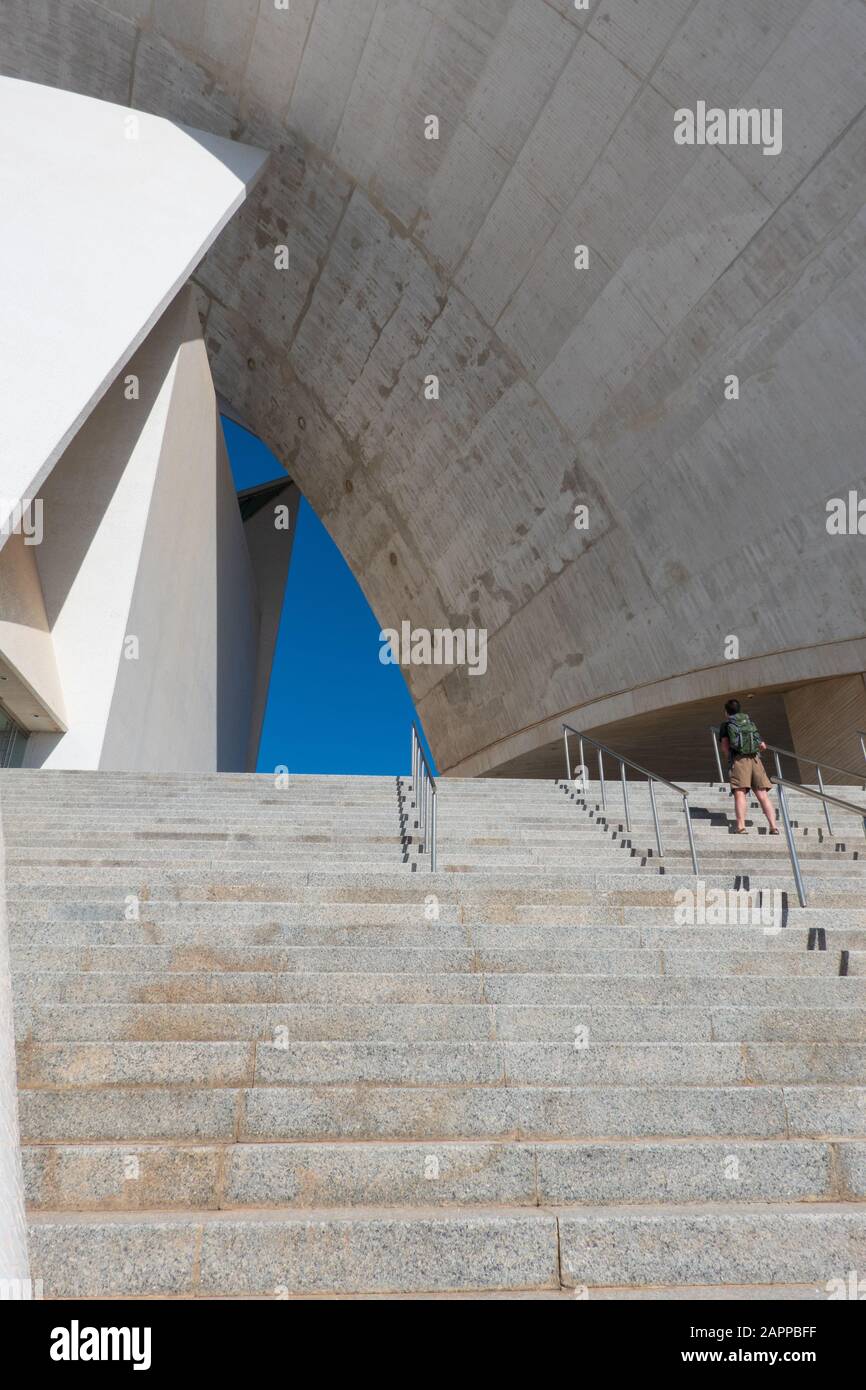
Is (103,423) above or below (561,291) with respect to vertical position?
below

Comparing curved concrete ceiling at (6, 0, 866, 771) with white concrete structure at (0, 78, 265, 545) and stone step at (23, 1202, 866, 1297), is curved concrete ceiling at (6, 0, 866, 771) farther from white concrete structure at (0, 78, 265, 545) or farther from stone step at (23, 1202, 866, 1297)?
stone step at (23, 1202, 866, 1297)

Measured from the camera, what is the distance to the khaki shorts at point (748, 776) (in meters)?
7.23

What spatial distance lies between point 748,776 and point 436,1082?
16.2ft

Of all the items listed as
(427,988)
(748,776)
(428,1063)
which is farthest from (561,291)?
(428,1063)

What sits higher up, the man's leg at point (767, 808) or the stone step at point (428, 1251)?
the man's leg at point (767, 808)

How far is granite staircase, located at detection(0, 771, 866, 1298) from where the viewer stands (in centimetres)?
223

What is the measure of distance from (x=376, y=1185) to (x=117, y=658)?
408 inches

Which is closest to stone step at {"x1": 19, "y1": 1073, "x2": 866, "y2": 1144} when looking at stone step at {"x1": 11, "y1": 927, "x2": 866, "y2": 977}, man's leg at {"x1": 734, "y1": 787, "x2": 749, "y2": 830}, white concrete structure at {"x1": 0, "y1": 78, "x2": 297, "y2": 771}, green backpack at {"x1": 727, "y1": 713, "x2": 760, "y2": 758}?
stone step at {"x1": 11, "y1": 927, "x2": 866, "y2": 977}

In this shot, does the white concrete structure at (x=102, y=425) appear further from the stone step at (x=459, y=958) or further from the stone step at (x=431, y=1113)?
the stone step at (x=431, y=1113)

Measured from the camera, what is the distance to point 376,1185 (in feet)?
8.27

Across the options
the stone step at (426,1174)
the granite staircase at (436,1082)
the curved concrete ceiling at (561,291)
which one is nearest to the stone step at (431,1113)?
the granite staircase at (436,1082)

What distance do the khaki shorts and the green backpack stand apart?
0.26 feet

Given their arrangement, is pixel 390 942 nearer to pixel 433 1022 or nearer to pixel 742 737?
pixel 433 1022

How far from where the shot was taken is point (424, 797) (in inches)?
263
